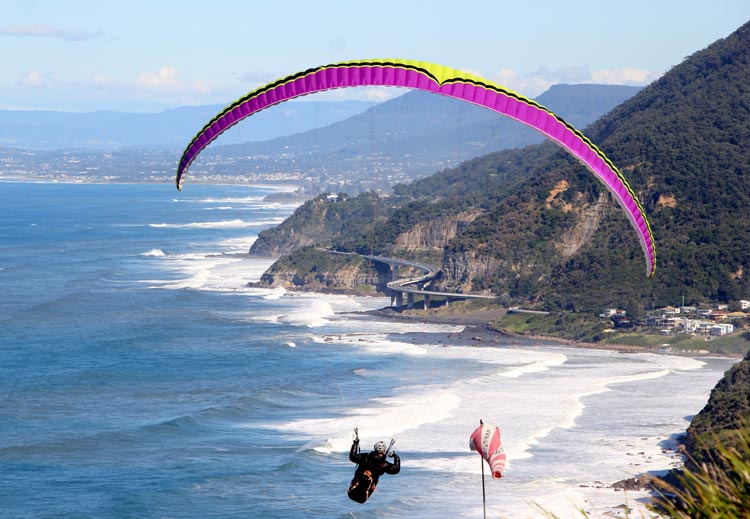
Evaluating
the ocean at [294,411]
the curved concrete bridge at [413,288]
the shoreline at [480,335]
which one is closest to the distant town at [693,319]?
the shoreline at [480,335]

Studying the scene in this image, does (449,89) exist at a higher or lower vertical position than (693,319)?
higher

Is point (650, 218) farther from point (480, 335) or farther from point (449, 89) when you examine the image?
point (449, 89)

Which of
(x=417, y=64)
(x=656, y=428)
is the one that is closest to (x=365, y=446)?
(x=656, y=428)

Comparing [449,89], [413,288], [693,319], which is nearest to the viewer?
[449,89]

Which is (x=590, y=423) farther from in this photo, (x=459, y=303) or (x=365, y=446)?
(x=459, y=303)

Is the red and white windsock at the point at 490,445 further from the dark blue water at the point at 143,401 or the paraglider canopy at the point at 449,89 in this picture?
the dark blue water at the point at 143,401

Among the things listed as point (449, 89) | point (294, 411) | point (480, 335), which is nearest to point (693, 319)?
point (480, 335)

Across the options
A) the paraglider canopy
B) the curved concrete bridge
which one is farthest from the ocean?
the paraglider canopy

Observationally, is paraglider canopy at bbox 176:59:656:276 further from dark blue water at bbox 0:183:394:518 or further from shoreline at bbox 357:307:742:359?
shoreline at bbox 357:307:742:359
